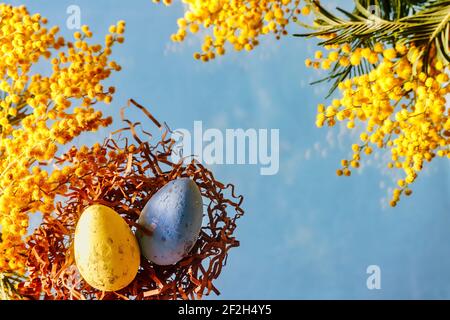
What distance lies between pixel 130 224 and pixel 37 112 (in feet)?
0.60

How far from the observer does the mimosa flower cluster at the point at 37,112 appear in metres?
0.75

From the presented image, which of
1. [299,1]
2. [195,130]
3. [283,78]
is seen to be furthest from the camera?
[283,78]

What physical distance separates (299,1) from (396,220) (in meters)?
0.73

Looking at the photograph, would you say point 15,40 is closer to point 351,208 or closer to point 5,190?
point 5,190

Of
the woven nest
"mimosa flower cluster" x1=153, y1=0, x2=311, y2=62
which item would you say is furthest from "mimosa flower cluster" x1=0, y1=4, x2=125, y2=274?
"mimosa flower cluster" x1=153, y1=0, x2=311, y2=62

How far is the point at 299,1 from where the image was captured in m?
0.83

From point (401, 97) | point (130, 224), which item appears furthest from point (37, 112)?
point (401, 97)

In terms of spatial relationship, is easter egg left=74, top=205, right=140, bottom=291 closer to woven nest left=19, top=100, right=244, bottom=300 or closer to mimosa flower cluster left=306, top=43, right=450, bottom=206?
woven nest left=19, top=100, right=244, bottom=300

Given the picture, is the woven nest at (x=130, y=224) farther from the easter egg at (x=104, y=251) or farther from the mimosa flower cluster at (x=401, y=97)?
the mimosa flower cluster at (x=401, y=97)

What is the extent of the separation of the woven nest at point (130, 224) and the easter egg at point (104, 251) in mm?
32

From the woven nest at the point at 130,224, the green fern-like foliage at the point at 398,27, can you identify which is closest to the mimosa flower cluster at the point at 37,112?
the woven nest at the point at 130,224

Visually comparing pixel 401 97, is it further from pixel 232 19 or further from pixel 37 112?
pixel 37 112

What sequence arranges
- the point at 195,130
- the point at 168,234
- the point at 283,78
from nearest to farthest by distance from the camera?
the point at 168,234
the point at 195,130
the point at 283,78

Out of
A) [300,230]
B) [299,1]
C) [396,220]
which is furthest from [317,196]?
[299,1]
